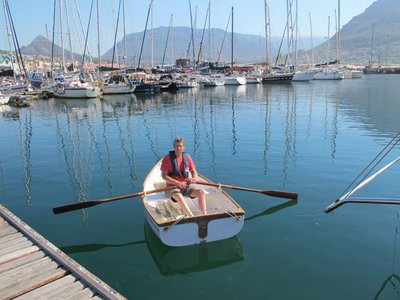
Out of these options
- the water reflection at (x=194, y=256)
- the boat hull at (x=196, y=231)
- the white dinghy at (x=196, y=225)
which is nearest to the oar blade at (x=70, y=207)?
the white dinghy at (x=196, y=225)

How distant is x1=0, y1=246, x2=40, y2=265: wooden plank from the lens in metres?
6.45

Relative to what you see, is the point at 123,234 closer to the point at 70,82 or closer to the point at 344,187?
the point at 344,187

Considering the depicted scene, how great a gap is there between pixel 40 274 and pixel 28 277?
18 centimetres

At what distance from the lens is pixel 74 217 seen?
10.3 m

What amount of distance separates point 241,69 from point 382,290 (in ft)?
310

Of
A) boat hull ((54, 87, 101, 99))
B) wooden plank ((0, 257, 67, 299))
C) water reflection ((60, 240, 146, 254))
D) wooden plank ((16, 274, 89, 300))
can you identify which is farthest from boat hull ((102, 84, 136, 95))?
wooden plank ((16, 274, 89, 300))

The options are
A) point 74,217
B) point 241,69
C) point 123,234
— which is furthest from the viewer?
point 241,69

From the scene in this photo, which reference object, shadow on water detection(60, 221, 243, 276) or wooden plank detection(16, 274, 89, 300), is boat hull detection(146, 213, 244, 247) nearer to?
shadow on water detection(60, 221, 243, 276)

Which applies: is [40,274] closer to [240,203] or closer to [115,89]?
[240,203]

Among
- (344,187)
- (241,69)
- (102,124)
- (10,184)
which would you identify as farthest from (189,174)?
(241,69)

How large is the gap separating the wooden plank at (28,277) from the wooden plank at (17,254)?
0.40m

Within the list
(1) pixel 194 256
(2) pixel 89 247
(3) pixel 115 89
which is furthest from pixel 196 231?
(3) pixel 115 89

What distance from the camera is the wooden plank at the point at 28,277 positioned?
5.55 metres

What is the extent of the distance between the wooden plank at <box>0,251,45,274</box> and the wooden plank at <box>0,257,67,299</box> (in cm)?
12
